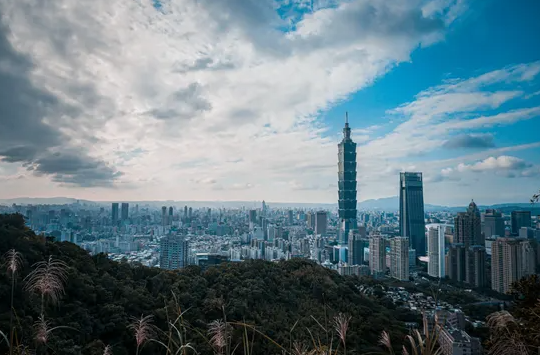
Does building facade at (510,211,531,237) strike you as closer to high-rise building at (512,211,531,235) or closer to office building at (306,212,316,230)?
high-rise building at (512,211,531,235)

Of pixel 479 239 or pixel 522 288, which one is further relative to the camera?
pixel 479 239

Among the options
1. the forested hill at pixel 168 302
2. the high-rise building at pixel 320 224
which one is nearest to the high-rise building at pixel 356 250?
the high-rise building at pixel 320 224

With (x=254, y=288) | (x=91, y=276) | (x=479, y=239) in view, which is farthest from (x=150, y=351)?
(x=479, y=239)

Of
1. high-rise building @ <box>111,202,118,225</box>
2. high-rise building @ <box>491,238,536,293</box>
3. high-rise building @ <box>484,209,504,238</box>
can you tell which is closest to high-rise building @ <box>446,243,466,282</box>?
high-rise building @ <box>491,238,536,293</box>

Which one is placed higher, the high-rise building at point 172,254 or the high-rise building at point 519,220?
the high-rise building at point 519,220

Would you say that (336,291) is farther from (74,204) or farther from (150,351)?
(74,204)

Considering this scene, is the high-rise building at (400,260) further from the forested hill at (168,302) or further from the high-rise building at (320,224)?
the high-rise building at (320,224)

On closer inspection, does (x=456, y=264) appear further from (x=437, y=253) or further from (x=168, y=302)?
(x=168, y=302)
